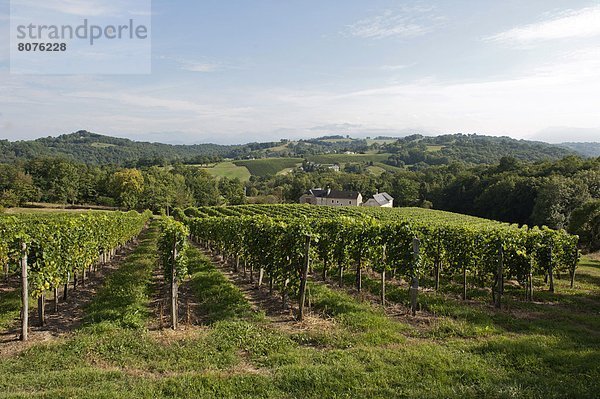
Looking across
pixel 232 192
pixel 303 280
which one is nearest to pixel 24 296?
pixel 303 280

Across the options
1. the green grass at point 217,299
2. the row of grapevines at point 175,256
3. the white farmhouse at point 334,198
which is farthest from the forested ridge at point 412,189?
the row of grapevines at point 175,256

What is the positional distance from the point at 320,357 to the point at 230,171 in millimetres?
174365

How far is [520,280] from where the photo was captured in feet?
49.2

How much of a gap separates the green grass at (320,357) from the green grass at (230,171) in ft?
503

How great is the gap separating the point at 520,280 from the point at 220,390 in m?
13.8

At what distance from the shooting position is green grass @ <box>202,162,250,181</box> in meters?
166

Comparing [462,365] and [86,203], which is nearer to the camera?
[462,365]

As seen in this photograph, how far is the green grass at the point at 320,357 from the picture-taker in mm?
6801

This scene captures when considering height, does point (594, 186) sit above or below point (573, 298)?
above

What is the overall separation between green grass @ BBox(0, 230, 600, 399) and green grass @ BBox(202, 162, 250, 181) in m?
153

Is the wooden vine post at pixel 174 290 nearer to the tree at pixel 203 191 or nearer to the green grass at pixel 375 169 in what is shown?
the tree at pixel 203 191

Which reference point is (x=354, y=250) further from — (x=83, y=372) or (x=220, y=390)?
(x=83, y=372)

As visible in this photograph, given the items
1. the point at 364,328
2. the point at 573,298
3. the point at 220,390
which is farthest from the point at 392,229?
the point at 220,390

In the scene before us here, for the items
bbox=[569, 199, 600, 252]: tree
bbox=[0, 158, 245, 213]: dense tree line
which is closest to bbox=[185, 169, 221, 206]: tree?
bbox=[0, 158, 245, 213]: dense tree line
